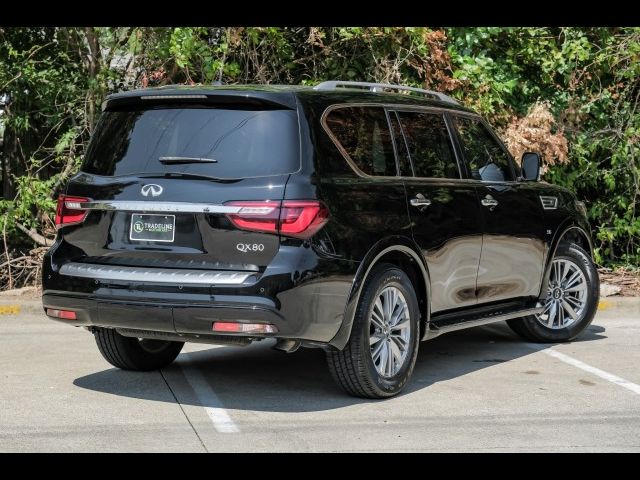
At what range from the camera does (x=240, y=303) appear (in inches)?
245

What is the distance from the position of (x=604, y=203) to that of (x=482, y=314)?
5.76 metres

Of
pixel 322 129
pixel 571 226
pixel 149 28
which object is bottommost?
pixel 571 226

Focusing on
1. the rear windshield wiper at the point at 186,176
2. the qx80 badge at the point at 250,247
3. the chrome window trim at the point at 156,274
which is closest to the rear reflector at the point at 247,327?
the chrome window trim at the point at 156,274

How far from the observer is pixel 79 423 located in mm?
6324

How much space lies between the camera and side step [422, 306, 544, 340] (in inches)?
294

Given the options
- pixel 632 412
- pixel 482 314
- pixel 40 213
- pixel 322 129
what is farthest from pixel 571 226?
pixel 40 213

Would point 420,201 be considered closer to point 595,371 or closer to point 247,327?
point 247,327

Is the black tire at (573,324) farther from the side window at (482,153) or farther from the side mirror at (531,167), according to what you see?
the side window at (482,153)

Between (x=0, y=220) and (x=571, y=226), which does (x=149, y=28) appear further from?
(x=571, y=226)

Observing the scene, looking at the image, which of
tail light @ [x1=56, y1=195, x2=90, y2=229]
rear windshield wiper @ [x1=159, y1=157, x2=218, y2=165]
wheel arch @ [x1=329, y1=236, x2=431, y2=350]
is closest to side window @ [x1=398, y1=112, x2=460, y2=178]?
wheel arch @ [x1=329, y1=236, x2=431, y2=350]

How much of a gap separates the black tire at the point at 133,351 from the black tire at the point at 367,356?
1.61 m

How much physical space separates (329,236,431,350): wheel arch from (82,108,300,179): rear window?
748mm

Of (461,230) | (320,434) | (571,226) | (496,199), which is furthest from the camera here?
(571,226)

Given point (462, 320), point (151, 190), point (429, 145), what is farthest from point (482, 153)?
point (151, 190)
